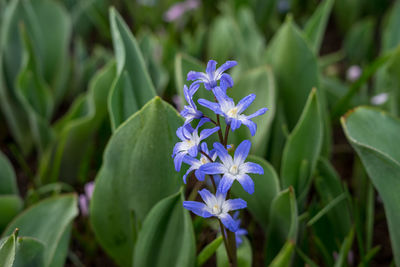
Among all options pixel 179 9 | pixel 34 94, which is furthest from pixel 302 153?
pixel 179 9

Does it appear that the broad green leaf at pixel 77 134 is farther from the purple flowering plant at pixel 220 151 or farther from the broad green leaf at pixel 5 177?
the purple flowering plant at pixel 220 151

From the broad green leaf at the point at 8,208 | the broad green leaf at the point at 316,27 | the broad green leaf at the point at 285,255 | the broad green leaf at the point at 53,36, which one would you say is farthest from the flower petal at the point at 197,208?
the broad green leaf at the point at 53,36

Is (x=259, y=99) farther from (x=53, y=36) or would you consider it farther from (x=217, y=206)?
(x=53, y=36)

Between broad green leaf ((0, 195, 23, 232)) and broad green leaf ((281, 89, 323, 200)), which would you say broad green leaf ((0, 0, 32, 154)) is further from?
broad green leaf ((281, 89, 323, 200))

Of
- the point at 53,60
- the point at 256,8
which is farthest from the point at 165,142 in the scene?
the point at 256,8

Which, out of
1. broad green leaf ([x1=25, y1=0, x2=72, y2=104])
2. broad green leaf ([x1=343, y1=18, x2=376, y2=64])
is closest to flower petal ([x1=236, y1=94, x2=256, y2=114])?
broad green leaf ([x1=25, y1=0, x2=72, y2=104])

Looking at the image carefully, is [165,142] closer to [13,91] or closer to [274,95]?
[274,95]

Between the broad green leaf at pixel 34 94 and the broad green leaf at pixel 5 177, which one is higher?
the broad green leaf at pixel 34 94
